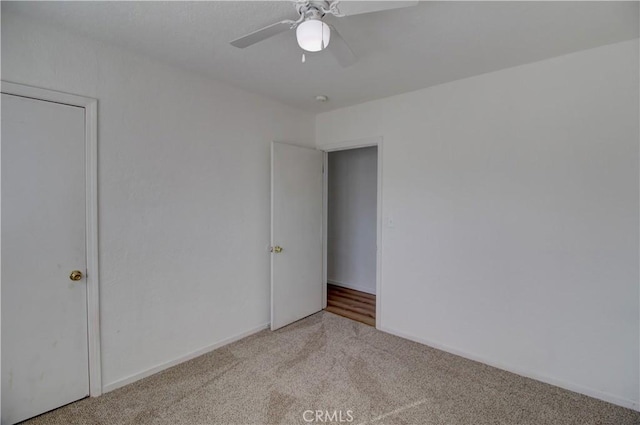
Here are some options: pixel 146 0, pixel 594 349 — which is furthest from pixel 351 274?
pixel 146 0

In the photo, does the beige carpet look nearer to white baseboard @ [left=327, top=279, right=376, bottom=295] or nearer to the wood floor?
the wood floor

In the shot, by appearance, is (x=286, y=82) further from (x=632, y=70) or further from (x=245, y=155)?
(x=632, y=70)

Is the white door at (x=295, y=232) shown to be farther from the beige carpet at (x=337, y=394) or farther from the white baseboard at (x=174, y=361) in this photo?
the beige carpet at (x=337, y=394)

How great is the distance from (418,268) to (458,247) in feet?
1.44

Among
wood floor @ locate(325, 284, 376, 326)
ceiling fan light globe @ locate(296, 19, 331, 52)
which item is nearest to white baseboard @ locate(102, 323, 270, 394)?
wood floor @ locate(325, 284, 376, 326)

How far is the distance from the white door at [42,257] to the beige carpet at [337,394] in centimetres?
23

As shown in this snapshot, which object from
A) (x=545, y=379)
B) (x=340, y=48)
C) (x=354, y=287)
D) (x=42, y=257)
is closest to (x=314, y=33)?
(x=340, y=48)

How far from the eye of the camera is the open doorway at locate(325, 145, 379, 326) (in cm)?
452

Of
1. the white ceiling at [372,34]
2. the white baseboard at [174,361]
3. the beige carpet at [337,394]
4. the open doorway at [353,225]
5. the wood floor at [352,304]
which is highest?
the white ceiling at [372,34]

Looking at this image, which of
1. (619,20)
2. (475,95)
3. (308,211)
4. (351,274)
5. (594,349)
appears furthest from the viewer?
(351,274)

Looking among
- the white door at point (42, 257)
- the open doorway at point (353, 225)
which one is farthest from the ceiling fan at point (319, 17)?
the open doorway at point (353, 225)

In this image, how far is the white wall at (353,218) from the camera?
455cm

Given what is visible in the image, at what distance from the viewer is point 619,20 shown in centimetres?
177

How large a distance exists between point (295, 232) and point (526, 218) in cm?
215
